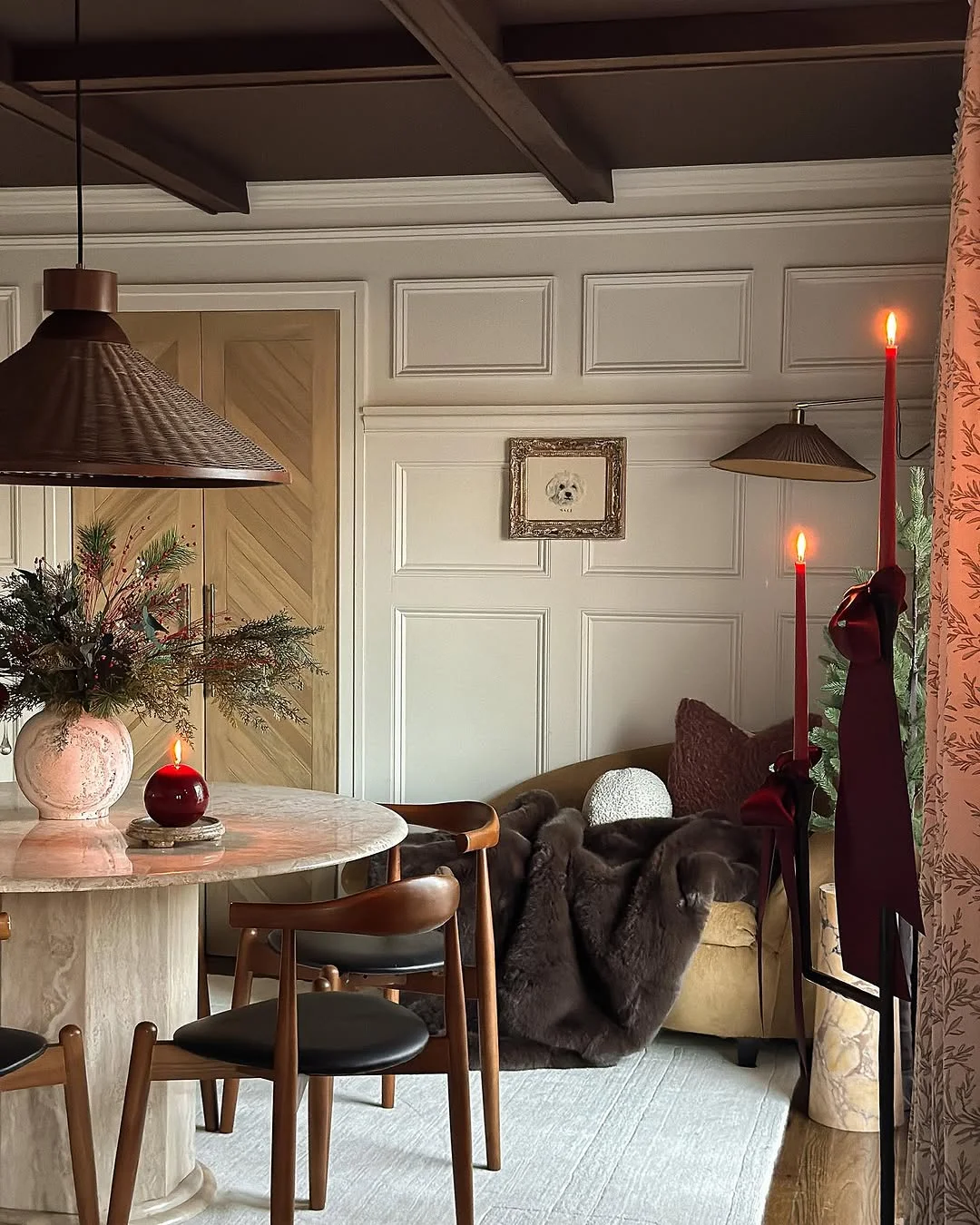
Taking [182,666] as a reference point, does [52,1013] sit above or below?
below

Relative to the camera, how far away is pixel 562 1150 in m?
3.30

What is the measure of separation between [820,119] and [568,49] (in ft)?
3.78

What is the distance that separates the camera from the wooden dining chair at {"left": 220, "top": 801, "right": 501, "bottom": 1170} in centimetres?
311

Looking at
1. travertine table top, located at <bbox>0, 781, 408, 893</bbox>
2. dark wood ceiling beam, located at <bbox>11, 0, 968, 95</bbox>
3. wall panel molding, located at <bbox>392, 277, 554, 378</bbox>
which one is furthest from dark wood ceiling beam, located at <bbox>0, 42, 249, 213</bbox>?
travertine table top, located at <bbox>0, 781, 408, 893</bbox>

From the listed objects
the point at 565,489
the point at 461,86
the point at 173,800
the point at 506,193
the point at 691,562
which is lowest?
the point at 173,800

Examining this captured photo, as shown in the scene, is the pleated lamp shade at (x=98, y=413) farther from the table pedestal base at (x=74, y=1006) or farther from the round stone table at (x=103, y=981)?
the table pedestal base at (x=74, y=1006)

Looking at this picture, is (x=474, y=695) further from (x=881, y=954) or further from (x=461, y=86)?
(x=881, y=954)

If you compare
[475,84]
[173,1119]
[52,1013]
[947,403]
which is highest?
[475,84]

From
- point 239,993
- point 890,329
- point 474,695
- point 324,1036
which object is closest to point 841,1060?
point 239,993

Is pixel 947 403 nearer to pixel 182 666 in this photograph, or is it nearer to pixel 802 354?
pixel 182 666

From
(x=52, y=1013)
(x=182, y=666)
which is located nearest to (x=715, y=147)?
(x=182, y=666)

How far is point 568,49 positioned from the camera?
11.0 feet

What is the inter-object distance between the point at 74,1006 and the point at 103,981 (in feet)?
0.23

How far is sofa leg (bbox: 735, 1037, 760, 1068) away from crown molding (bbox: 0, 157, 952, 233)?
2721 millimetres
